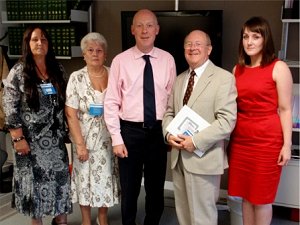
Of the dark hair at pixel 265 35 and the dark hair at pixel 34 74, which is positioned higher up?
the dark hair at pixel 265 35

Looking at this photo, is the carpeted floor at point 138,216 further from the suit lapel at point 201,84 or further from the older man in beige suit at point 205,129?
the suit lapel at point 201,84

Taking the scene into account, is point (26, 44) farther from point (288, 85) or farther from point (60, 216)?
point (288, 85)

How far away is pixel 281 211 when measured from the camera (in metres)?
2.96

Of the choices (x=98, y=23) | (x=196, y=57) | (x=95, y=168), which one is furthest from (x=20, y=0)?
(x=196, y=57)

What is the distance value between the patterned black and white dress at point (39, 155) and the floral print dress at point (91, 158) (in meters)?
0.10

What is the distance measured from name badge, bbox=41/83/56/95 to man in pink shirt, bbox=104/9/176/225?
362 mm

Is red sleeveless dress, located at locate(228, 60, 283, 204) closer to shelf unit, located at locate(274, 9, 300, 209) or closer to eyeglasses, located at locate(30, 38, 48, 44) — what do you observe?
shelf unit, located at locate(274, 9, 300, 209)

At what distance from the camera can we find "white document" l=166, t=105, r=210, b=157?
6.39ft

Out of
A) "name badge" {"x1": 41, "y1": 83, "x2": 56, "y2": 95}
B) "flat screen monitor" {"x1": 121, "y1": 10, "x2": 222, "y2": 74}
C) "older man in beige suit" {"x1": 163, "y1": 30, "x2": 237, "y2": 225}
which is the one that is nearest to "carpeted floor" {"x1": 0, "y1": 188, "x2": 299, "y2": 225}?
"older man in beige suit" {"x1": 163, "y1": 30, "x2": 237, "y2": 225}

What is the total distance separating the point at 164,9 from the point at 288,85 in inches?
63.4

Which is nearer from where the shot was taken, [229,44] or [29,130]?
[29,130]

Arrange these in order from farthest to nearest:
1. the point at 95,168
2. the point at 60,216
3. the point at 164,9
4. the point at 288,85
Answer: the point at 164,9 < the point at 60,216 < the point at 95,168 < the point at 288,85

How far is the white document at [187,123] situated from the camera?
195 centimetres

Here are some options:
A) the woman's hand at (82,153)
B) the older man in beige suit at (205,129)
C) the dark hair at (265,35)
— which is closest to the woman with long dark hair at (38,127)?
the woman's hand at (82,153)
